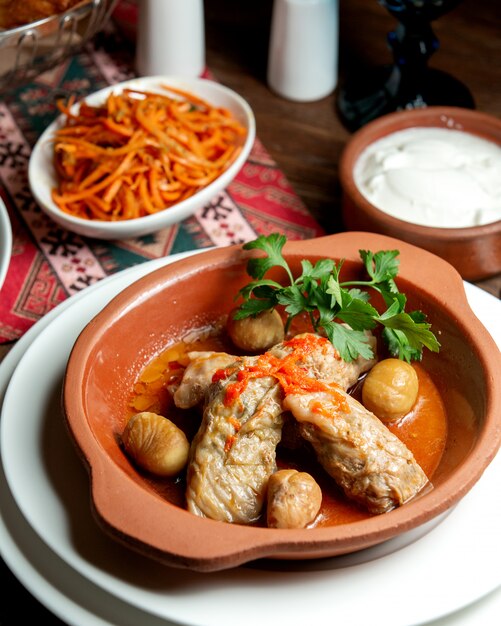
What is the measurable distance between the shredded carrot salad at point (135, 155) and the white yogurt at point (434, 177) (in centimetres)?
40

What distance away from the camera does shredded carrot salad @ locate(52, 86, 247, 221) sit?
7.69ft

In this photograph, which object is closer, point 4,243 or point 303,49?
point 4,243

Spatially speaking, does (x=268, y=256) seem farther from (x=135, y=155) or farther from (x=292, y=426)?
(x=135, y=155)

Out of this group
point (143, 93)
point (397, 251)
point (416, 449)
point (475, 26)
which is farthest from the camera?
point (475, 26)

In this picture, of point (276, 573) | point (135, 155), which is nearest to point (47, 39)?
point (135, 155)

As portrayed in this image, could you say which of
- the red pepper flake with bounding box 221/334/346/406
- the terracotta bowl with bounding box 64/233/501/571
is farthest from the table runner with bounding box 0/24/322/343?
the red pepper flake with bounding box 221/334/346/406

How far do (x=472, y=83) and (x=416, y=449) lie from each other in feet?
5.54

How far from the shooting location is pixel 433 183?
2.31m

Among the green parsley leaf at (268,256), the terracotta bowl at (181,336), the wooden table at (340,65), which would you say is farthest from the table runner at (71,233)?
the green parsley leaf at (268,256)

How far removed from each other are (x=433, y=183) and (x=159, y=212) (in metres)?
0.69

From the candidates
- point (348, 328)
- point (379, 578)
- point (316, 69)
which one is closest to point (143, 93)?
point (316, 69)

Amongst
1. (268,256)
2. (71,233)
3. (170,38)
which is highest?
(268,256)

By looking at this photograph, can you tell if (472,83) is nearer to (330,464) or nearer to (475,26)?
(475,26)

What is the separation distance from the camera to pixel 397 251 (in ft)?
5.81
